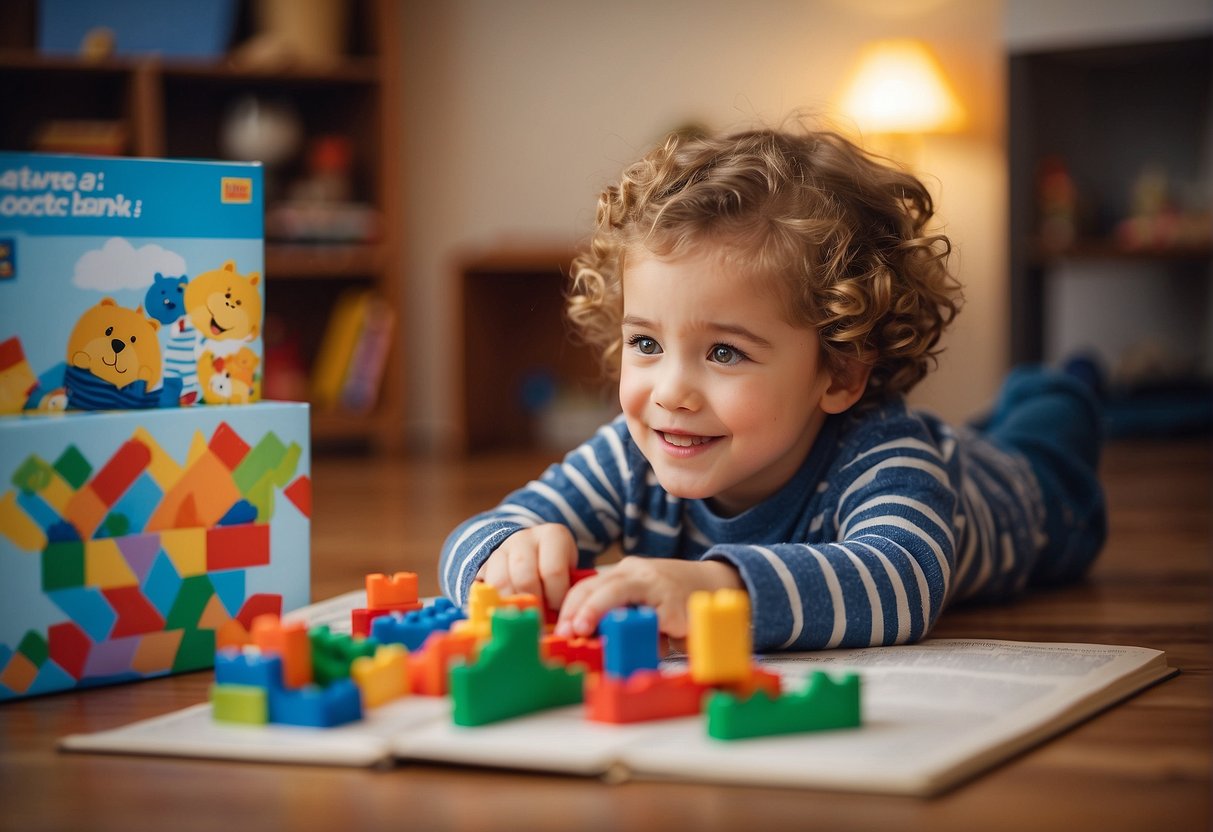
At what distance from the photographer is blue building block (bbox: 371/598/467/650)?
0.86 metres

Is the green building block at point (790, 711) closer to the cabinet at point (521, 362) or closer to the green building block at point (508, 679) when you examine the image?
the green building block at point (508, 679)

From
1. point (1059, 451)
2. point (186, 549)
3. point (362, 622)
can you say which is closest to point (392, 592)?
point (362, 622)

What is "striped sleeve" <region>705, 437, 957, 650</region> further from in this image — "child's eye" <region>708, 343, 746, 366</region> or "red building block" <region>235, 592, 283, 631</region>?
"red building block" <region>235, 592, 283, 631</region>

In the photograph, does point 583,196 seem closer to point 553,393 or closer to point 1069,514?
point 553,393

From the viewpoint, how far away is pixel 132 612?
0.88m

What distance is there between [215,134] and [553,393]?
3.09 ft

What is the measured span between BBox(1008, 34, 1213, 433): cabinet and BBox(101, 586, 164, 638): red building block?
222 cm

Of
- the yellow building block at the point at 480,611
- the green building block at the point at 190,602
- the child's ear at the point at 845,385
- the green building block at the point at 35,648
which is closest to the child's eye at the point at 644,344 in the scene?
the child's ear at the point at 845,385

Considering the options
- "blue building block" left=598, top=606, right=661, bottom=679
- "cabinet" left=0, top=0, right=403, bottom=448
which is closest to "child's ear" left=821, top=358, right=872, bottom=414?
"blue building block" left=598, top=606, right=661, bottom=679

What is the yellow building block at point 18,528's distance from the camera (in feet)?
2.68

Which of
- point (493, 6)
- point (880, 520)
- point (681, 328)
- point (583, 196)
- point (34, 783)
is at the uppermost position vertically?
point (493, 6)

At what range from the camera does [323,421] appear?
9.54 ft

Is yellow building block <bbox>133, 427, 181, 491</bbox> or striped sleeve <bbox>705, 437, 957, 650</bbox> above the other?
yellow building block <bbox>133, 427, 181, 491</bbox>

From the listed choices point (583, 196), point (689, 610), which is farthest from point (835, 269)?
point (583, 196)
